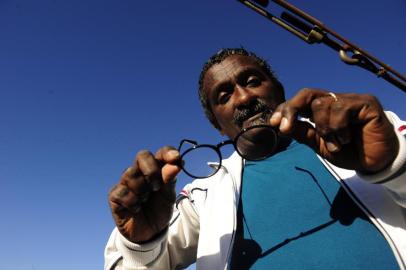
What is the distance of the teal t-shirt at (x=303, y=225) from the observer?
1.85 m

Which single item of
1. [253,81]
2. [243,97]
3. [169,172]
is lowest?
[169,172]

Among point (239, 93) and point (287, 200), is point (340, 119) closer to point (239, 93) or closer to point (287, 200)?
point (287, 200)

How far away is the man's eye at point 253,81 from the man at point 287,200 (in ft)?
0.25

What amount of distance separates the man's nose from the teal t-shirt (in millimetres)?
688

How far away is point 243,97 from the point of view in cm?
292

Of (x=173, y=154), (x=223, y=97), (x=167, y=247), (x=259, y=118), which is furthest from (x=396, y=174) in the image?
(x=223, y=97)

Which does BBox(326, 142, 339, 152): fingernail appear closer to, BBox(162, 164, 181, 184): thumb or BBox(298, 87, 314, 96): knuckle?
BBox(298, 87, 314, 96): knuckle

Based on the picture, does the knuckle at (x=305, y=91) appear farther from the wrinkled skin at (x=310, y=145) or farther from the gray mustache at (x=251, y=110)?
the gray mustache at (x=251, y=110)

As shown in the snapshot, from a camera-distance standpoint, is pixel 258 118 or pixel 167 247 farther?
pixel 258 118

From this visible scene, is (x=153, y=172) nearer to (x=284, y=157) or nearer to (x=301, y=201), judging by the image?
(x=301, y=201)

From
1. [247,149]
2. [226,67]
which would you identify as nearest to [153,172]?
[247,149]

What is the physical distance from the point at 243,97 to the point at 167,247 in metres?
1.57

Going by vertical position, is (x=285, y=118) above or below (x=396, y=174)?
above

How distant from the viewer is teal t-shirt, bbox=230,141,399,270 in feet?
6.08
